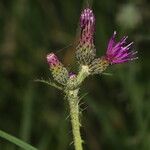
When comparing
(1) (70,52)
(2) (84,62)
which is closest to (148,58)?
(1) (70,52)

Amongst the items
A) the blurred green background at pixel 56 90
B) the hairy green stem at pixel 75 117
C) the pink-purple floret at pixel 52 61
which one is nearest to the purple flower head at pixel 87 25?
the pink-purple floret at pixel 52 61

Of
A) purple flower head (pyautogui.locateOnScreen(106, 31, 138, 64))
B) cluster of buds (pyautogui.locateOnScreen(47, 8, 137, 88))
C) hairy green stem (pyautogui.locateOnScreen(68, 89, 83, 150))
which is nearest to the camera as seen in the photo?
hairy green stem (pyautogui.locateOnScreen(68, 89, 83, 150))

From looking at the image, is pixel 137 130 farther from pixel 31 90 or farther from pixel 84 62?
pixel 84 62

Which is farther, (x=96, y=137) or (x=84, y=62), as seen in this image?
(x=96, y=137)

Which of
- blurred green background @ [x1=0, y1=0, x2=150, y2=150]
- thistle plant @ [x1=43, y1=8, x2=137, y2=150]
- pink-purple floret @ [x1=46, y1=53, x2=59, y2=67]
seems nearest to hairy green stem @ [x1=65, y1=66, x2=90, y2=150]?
thistle plant @ [x1=43, y1=8, x2=137, y2=150]

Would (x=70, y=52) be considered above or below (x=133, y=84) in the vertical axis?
above

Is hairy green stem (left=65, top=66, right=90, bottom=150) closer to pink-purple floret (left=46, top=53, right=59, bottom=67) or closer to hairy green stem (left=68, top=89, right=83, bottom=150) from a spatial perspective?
hairy green stem (left=68, top=89, right=83, bottom=150)

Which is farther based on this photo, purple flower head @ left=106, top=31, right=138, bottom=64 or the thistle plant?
purple flower head @ left=106, top=31, right=138, bottom=64
